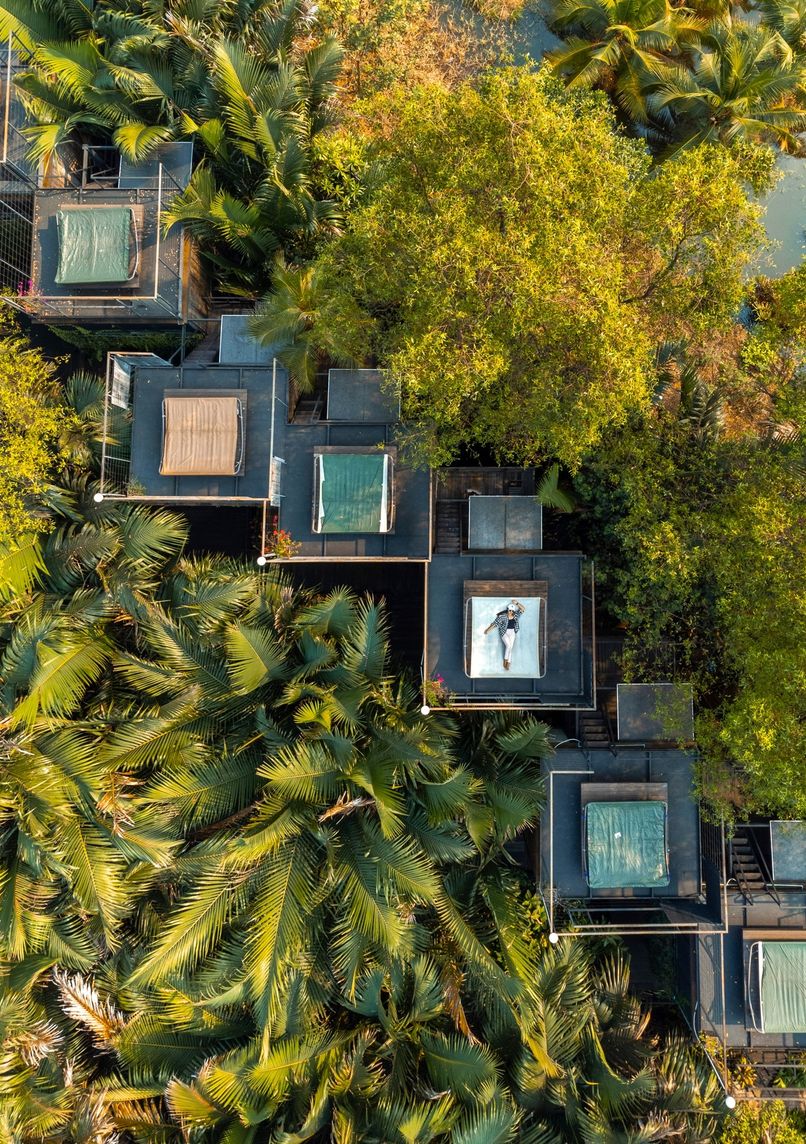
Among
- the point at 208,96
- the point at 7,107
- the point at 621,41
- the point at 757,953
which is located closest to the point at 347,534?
the point at 208,96

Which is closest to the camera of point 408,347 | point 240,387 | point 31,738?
point 408,347

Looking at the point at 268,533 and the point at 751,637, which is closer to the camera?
the point at 751,637

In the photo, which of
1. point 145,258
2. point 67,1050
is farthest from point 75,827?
point 145,258

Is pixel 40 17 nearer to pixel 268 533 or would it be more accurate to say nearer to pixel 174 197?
pixel 174 197

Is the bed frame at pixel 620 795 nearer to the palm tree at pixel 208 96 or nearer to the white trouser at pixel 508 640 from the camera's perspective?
the white trouser at pixel 508 640

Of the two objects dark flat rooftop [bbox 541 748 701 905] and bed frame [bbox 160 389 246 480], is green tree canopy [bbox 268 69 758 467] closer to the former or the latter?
bed frame [bbox 160 389 246 480]

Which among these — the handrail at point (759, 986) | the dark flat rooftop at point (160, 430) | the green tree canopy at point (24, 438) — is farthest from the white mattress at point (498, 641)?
the green tree canopy at point (24, 438)

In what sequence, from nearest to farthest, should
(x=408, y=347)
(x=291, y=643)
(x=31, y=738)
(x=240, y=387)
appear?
(x=408, y=347) < (x=31, y=738) < (x=291, y=643) < (x=240, y=387)
